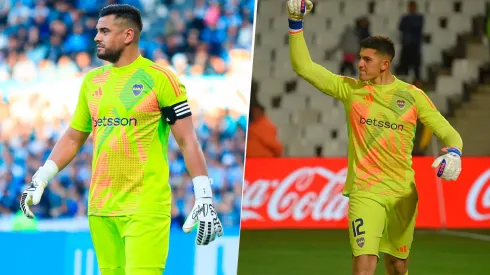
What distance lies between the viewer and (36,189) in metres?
6.12

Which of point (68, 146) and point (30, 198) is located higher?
point (68, 146)

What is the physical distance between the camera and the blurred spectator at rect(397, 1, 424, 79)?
19.2m

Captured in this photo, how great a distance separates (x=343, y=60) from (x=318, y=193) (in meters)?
5.86

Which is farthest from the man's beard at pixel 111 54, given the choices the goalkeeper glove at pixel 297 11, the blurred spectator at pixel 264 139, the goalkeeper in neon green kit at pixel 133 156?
the blurred spectator at pixel 264 139

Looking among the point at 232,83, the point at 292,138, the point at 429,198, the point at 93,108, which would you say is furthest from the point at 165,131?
the point at 292,138

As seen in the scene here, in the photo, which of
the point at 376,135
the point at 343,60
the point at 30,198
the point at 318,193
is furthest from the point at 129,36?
the point at 343,60

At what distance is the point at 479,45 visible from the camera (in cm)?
2014

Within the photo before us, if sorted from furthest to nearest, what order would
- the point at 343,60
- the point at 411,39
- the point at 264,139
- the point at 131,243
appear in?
the point at 343,60 → the point at 411,39 → the point at 264,139 → the point at 131,243

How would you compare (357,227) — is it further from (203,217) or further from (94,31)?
(94,31)

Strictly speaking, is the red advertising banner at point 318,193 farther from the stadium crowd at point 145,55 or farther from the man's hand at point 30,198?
the man's hand at point 30,198

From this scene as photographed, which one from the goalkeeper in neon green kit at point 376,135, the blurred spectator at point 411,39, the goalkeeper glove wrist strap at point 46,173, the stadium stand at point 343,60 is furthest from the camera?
the stadium stand at point 343,60

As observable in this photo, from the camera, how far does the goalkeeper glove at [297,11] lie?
24.2 feet

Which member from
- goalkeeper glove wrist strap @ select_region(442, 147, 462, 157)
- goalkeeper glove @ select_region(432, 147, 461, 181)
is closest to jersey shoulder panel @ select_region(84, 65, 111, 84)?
goalkeeper glove @ select_region(432, 147, 461, 181)

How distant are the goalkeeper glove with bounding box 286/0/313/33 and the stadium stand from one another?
1160 cm
